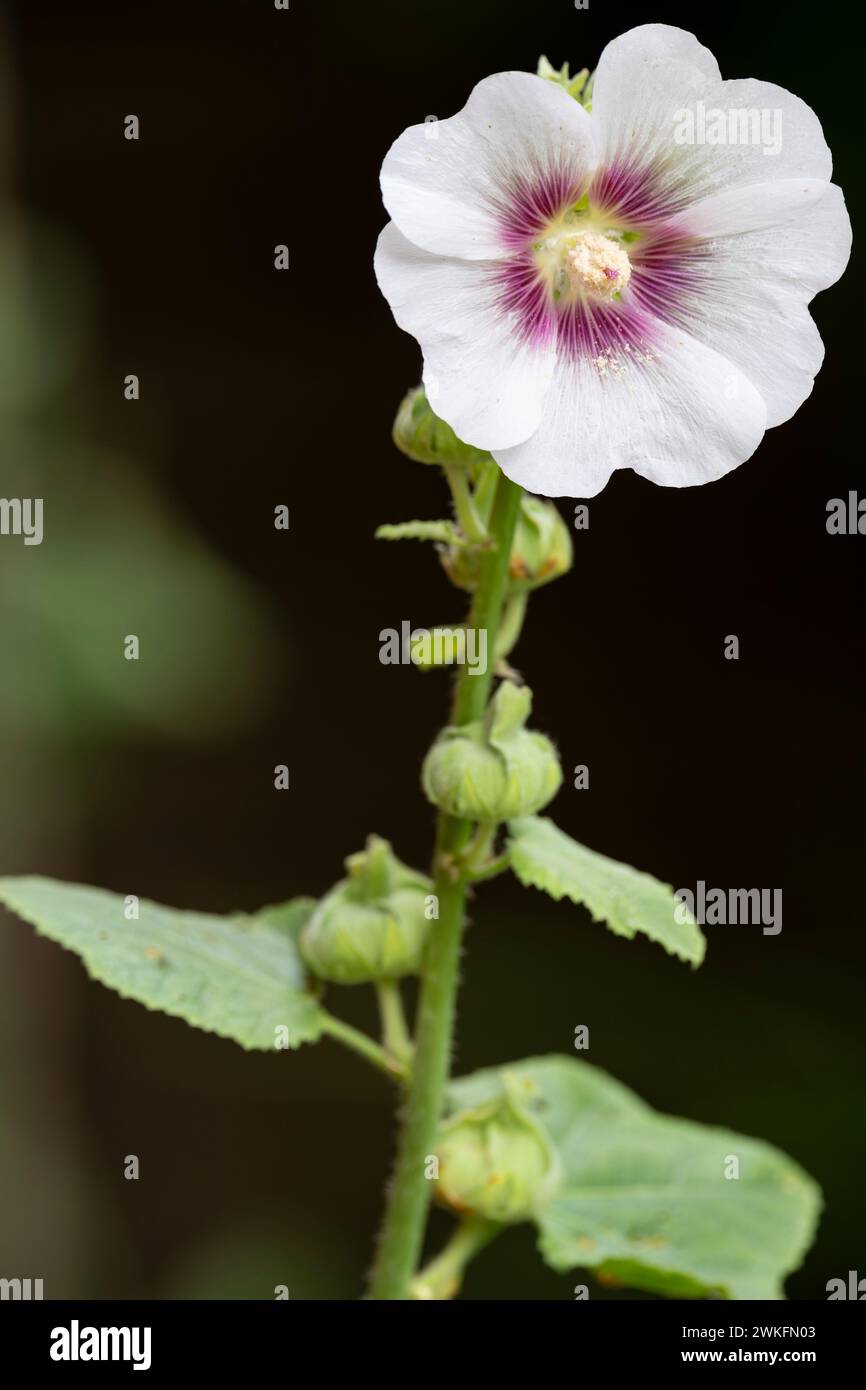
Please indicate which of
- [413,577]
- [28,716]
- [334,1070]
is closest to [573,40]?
[413,577]

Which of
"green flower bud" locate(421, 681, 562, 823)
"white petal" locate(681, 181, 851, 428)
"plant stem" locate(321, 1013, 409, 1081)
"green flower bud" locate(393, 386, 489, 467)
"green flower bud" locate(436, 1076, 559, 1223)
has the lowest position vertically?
"green flower bud" locate(436, 1076, 559, 1223)

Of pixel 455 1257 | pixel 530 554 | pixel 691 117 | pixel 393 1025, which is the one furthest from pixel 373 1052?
pixel 691 117

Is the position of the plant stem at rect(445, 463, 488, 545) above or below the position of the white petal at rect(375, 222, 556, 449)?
below

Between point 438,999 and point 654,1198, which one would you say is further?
point 654,1198

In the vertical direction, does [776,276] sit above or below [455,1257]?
above

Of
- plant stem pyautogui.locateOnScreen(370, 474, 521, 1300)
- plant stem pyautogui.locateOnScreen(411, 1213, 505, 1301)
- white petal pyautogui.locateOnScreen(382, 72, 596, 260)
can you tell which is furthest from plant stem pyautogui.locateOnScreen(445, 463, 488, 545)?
plant stem pyautogui.locateOnScreen(411, 1213, 505, 1301)

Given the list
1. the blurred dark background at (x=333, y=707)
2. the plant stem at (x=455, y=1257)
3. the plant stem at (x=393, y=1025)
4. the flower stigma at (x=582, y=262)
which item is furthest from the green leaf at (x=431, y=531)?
the blurred dark background at (x=333, y=707)

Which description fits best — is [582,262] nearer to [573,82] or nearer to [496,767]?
[573,82]

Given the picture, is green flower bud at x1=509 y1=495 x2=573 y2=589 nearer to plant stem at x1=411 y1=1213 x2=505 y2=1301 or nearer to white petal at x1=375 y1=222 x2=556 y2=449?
white petal at x1=375 y1=222 x2=556 y2=449
